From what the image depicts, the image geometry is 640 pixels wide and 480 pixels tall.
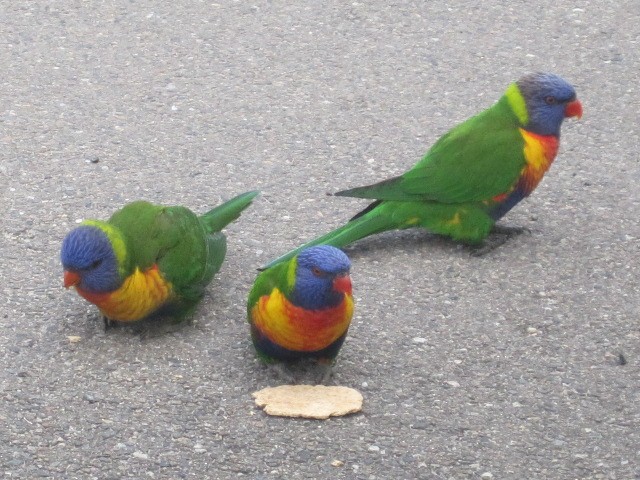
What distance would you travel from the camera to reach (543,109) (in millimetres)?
4672

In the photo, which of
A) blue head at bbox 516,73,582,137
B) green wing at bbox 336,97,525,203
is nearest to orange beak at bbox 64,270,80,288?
green wing at bbox 336,97,525,203

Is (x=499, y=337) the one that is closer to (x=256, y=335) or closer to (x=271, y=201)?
(x=256, y=335)

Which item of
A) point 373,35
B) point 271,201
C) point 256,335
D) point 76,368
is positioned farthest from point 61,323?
point 373,35

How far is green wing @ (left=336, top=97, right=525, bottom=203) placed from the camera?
182 inches

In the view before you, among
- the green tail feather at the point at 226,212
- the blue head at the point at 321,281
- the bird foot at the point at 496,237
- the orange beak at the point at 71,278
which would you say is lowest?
the bird foot at the point at 496,237

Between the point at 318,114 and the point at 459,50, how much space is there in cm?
115

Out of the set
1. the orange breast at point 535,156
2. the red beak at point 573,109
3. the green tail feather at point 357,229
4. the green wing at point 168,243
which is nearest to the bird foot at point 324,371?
the green wing at point 168,243

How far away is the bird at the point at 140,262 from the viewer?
3.87 metres

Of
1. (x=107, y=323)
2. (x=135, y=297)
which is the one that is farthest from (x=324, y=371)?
(x=107, y=323)

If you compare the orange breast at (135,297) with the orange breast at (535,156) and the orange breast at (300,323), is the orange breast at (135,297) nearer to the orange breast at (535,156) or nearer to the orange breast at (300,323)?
the orange breast at (300,323)

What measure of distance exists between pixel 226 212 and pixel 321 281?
1.08 meters

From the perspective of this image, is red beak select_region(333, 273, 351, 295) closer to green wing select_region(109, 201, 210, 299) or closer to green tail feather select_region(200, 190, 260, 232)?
green wing select_region(109, 201, 210, 299)

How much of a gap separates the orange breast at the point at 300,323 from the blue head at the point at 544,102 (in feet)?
4.77

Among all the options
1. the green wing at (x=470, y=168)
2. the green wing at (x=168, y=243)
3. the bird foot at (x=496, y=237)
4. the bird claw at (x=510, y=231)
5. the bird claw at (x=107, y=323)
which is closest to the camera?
the green wing at (x=168, y=243)
